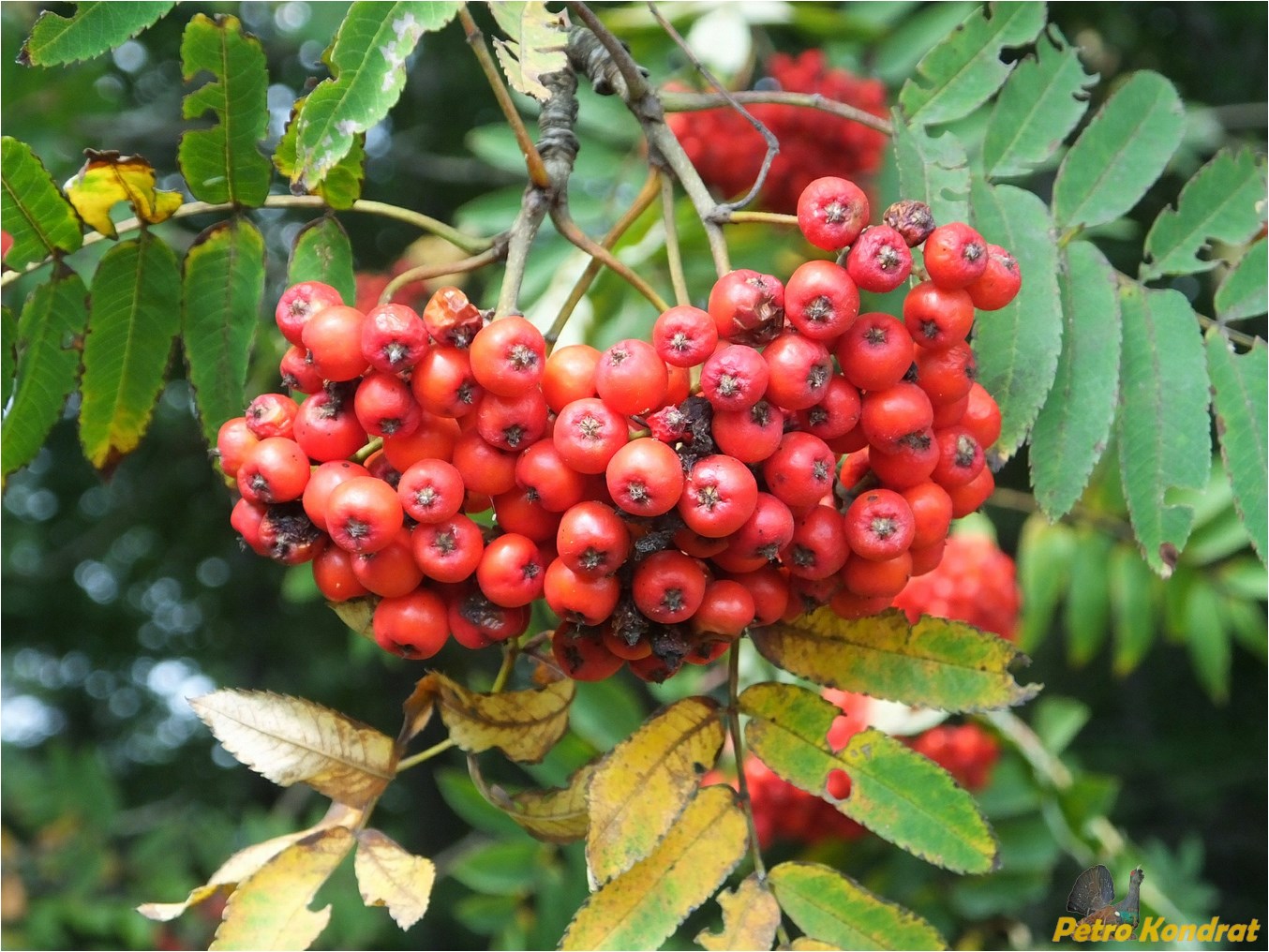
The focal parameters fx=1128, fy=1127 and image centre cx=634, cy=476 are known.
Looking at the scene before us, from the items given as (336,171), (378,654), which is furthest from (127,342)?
(378,654)

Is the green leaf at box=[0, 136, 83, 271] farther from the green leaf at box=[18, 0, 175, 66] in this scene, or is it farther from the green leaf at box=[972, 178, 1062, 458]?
the green leaf at box=[972, 178, 1062, 458]

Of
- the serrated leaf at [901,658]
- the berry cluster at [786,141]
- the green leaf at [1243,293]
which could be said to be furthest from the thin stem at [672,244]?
the berry cluster at [786,141]

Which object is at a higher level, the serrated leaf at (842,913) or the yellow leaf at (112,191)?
the yellow leaf at (112,191)

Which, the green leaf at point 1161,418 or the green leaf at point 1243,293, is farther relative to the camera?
the green leaf at point 1243,293

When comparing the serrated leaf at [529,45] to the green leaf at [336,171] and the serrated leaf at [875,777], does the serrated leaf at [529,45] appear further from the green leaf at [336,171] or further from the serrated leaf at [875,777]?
the serrated leaf at [875,777]

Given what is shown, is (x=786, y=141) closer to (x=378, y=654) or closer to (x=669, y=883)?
(x=669, y=883)

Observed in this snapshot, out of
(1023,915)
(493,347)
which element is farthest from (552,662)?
(1023,915)
